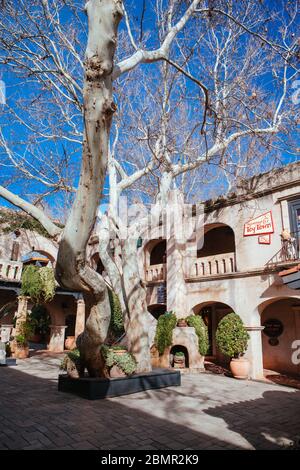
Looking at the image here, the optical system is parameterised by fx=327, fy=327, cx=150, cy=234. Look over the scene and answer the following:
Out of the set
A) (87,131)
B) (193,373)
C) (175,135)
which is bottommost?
(193,373)

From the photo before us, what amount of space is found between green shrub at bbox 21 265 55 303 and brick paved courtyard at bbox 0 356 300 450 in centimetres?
564

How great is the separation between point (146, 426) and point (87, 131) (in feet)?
14.0

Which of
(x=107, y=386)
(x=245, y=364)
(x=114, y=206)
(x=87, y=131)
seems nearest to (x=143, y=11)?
(x=87, y=131)

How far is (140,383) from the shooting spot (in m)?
7.43

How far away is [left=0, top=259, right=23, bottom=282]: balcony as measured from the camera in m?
15.9

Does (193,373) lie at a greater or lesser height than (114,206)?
lesser

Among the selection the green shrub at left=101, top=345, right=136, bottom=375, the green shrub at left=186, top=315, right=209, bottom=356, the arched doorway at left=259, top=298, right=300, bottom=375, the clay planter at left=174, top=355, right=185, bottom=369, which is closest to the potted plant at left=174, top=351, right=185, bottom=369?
the clay planter at left=174, top=355, right=185, bottom=369

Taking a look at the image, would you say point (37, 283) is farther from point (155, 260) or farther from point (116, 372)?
point (116, 372)

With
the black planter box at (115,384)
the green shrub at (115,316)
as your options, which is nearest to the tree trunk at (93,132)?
the black planter box at (115,384)

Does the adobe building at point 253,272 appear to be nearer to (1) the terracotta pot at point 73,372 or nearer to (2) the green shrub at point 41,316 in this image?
(1) the terracotta pot at point 73,372

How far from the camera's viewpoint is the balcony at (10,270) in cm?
1591

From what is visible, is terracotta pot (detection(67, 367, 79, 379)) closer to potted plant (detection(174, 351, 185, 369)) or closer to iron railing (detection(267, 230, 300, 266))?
potted plant (detection(174, 351, 185, 369))

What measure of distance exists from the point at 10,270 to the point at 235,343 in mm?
11219
